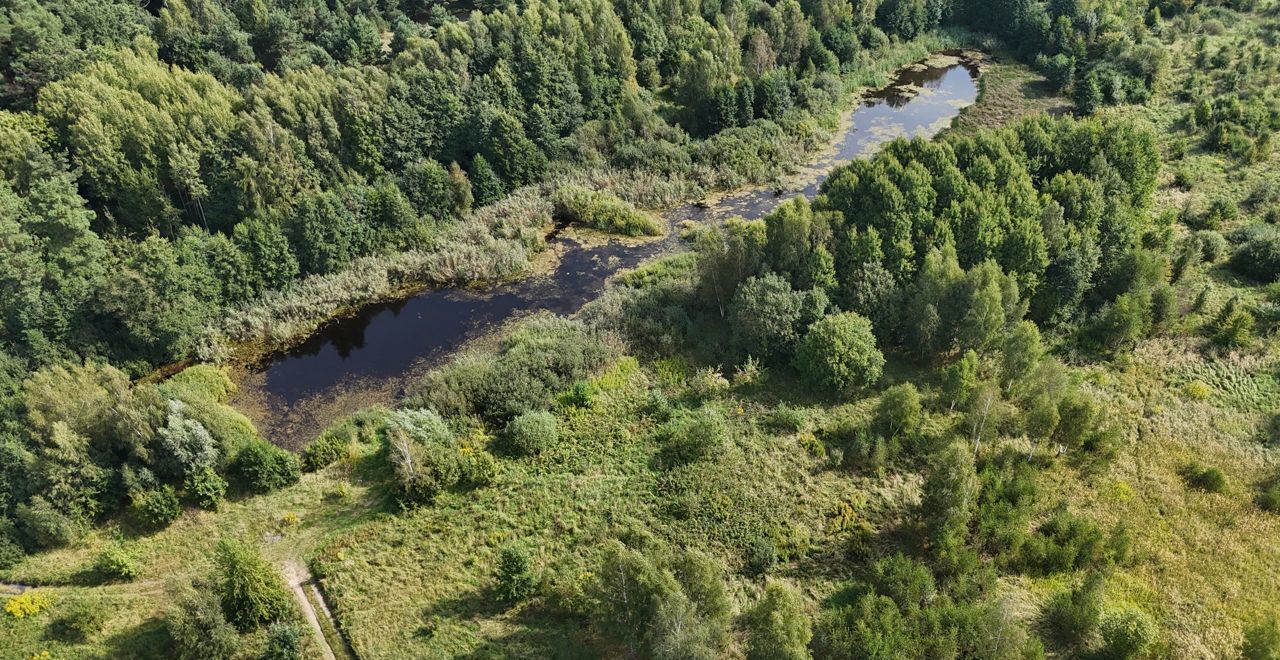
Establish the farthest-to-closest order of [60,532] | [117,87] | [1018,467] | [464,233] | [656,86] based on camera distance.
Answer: [656,86]
[464,233]
[117,87]
[1018,467]
[60,532]

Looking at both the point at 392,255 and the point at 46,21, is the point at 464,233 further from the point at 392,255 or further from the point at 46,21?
the point at 46,21

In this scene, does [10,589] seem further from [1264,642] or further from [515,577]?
[1264,642]

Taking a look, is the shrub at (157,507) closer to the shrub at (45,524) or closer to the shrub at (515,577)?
the shrub at (45,524)

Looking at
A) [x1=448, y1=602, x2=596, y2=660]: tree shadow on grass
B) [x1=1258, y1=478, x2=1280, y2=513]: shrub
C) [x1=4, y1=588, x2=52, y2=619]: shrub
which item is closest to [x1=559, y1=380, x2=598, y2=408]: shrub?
[x1=448, y1=602, x2=596, y2=660]: tree shadow on grass

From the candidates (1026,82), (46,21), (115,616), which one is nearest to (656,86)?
(1026,82)

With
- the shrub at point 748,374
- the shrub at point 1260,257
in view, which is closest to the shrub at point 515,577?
the shrub at point 748,374

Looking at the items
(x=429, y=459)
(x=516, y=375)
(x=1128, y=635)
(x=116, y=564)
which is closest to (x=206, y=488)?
(x=116, y=564)
